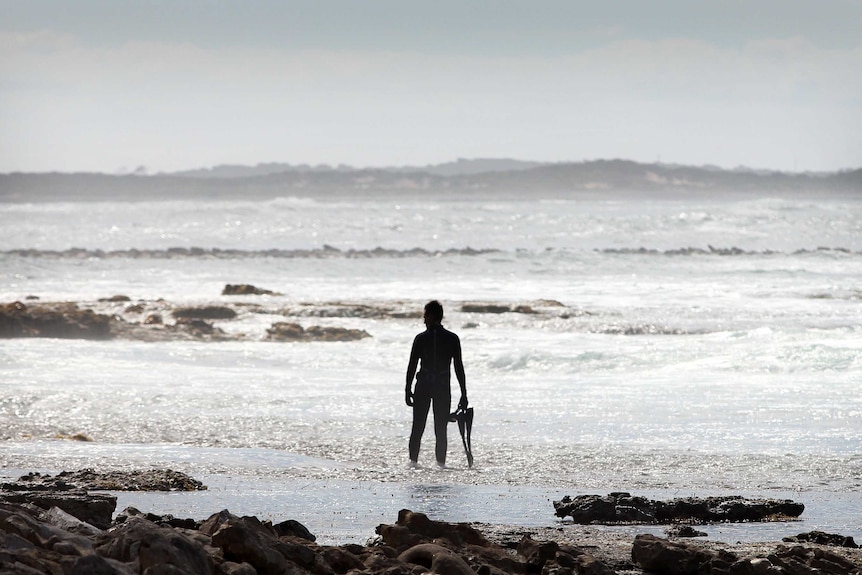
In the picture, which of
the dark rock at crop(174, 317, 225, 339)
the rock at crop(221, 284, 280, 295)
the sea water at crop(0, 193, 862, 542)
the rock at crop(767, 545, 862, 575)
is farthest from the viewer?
the rock at crop(221, 284, 280, 295)

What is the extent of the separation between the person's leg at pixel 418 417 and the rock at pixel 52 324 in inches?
487

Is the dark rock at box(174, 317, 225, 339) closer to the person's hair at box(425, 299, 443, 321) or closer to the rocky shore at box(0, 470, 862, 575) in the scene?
the person's hair at box(425, 299, 443, 321)

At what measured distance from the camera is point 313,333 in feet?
74.8

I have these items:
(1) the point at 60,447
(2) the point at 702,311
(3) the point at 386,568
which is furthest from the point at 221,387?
(2) the point at 702,311

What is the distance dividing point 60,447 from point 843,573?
7.19 meters

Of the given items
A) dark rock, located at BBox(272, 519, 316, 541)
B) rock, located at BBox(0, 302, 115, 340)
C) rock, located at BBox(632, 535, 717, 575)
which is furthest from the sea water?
rock, located at BBox(632, 535, 717, 575)

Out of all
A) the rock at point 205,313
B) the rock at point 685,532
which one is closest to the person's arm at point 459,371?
the rock at point 685,532

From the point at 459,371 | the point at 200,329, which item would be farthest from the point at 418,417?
the point at 200,329

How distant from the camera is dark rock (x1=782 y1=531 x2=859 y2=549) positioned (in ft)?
23.4

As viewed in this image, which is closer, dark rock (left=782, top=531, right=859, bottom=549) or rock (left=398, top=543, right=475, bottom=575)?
rock (left=398, top=543, right=475, bottom=575)

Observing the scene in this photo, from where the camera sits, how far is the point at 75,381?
15656mm

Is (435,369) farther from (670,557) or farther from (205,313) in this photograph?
(205,313)

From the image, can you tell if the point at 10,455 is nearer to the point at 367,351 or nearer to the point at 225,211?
the point at 367,351

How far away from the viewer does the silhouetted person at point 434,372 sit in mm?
10648
